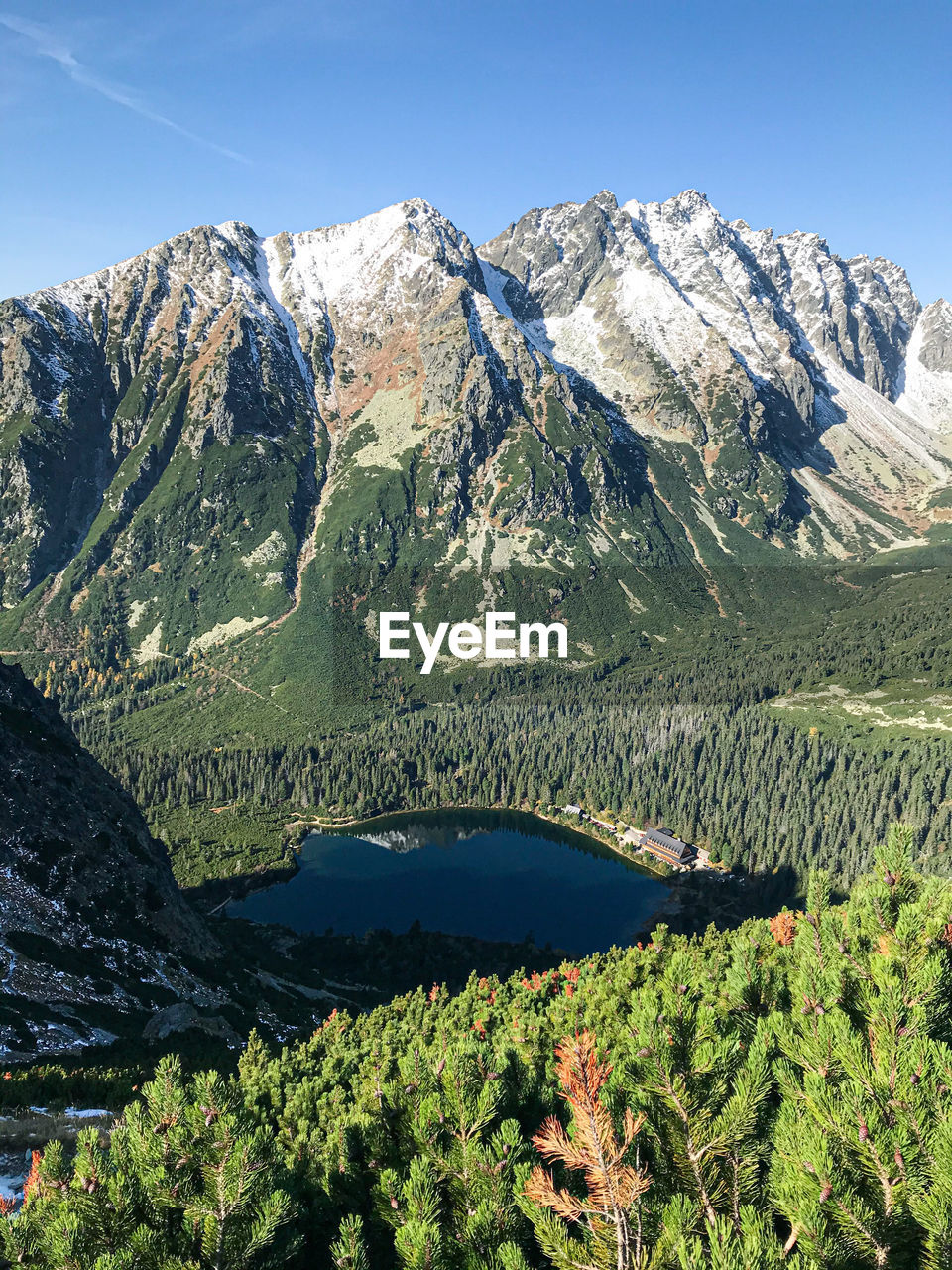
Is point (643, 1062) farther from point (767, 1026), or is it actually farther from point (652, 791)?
point (652, 791)

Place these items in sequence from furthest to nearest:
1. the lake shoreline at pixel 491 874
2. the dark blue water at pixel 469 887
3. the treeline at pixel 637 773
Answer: the treeline at pixel 637 773 < the lake shoreline at pixel 491 874 < the dark blue water at pixel 469 887

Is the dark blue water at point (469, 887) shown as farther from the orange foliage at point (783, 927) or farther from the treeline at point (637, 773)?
the orange foliage at point (783, 927)

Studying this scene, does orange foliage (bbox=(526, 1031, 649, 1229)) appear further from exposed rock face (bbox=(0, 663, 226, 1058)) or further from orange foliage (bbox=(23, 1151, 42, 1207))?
exposed rock face (bbox=(0, 663, 226, 1058))

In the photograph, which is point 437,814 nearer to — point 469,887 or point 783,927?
point 469,887

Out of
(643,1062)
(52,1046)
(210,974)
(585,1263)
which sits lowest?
(210,974)

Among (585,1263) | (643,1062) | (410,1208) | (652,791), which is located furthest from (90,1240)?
(652,791)

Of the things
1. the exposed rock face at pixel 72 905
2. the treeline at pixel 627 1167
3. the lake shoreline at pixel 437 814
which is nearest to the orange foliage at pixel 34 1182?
the treeline at pixel 627 1167
